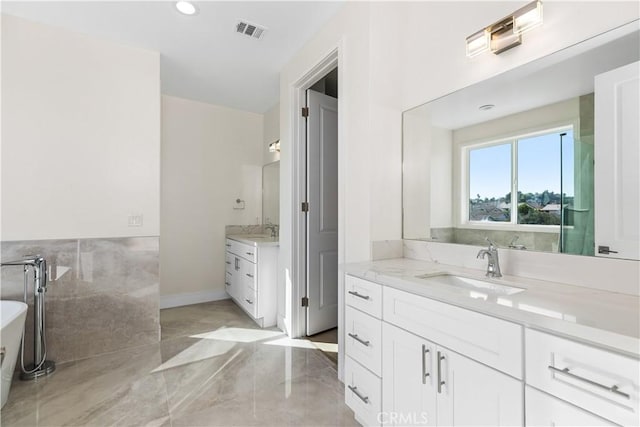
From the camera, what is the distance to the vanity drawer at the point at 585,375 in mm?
692

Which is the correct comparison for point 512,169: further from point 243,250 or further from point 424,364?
point 243,250

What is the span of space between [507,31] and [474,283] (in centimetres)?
122

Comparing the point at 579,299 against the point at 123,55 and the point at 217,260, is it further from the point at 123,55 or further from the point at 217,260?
the point at 217,260

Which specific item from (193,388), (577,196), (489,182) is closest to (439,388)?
(577,196)

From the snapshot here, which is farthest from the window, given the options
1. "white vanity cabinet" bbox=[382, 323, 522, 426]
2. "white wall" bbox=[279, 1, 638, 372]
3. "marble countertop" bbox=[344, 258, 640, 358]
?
"white vanity cabinet" bbox=[382, 323, 522, 426]

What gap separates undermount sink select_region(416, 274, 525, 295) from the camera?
123cm

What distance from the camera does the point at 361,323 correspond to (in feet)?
5.06

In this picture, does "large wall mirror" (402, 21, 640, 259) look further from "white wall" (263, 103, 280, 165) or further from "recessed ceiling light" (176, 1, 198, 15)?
"white wall" (263, 103, 280, 165)

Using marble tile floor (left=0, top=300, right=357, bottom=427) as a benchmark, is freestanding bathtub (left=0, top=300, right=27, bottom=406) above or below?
above

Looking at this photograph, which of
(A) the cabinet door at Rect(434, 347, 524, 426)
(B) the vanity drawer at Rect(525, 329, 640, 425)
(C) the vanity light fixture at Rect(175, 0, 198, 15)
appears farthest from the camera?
(C) the vanity light fixture at Rect(175, 0, 198, 15)

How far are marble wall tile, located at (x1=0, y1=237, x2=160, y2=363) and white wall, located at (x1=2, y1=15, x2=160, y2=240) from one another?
12cm

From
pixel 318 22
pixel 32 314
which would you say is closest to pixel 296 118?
pixel 318 22

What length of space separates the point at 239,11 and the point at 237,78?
1079 millimetres

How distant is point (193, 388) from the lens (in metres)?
1.93
